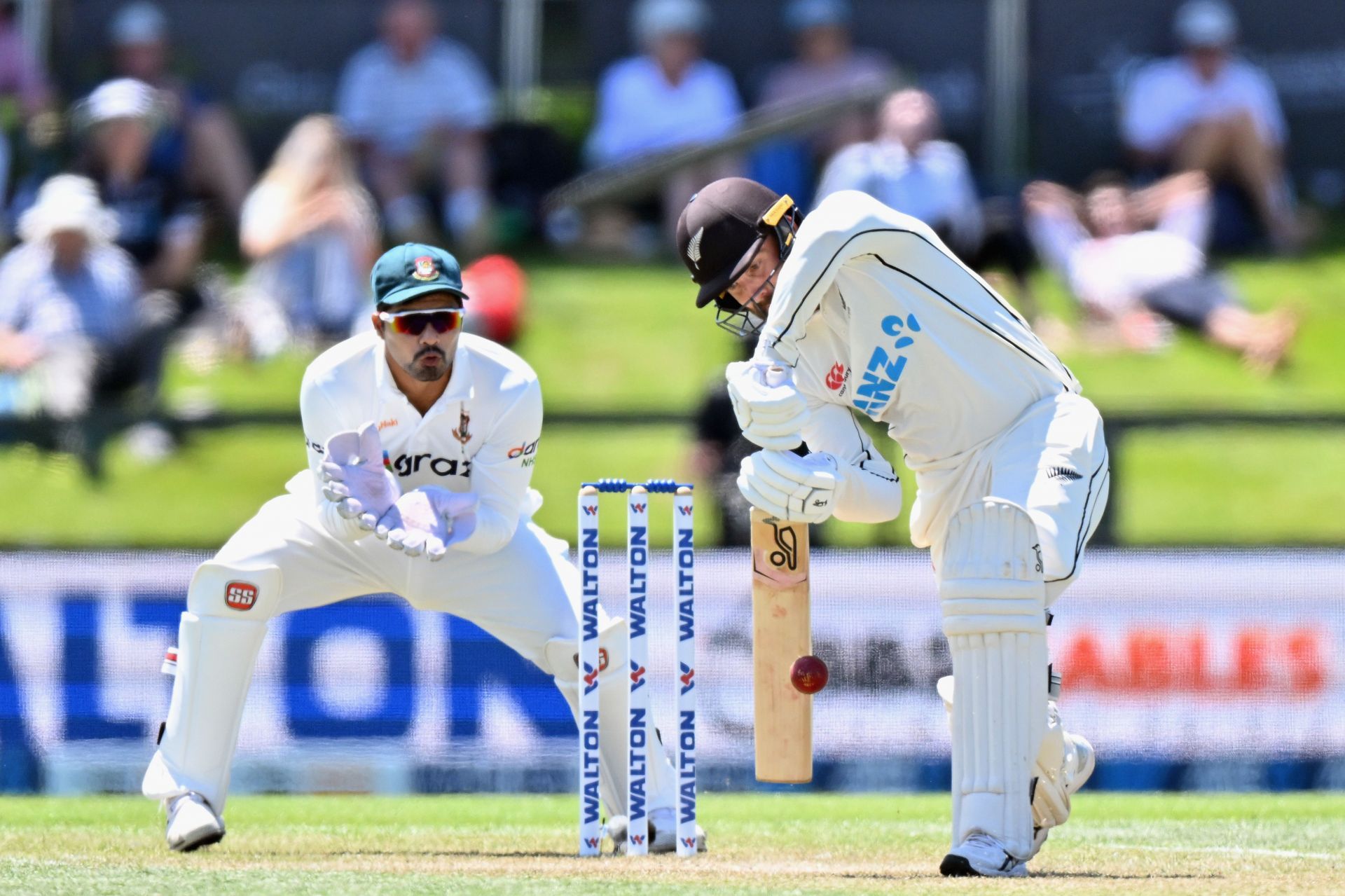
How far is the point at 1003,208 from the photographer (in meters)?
11.0

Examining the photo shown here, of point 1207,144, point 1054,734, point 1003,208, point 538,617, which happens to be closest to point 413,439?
point 538,617

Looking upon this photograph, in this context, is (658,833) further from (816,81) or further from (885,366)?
(816,81)

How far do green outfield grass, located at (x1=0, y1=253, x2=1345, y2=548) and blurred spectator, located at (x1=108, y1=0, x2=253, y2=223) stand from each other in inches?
51.0

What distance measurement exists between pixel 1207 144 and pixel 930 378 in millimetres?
7209

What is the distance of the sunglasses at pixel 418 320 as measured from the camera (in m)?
5.06

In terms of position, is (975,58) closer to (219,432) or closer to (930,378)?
(219,432)

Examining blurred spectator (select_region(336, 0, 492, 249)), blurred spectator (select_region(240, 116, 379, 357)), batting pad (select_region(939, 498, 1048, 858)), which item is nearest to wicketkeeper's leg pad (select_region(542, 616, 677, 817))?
batting pad (select_region(939, 498, 1048, 858))

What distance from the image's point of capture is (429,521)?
195 inches

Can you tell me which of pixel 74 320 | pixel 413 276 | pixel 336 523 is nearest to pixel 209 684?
pixel 336 523

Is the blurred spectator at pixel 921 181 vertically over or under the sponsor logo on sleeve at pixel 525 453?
over

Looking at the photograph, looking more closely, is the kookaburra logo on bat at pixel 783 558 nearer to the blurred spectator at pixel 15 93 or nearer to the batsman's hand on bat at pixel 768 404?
the batsman's hand on bat at pixel 768 404

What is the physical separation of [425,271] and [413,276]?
36 mm

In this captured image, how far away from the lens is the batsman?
429 centimetres

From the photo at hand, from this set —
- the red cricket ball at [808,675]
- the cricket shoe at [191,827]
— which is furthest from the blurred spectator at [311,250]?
the red cricket ball at [808,675]
